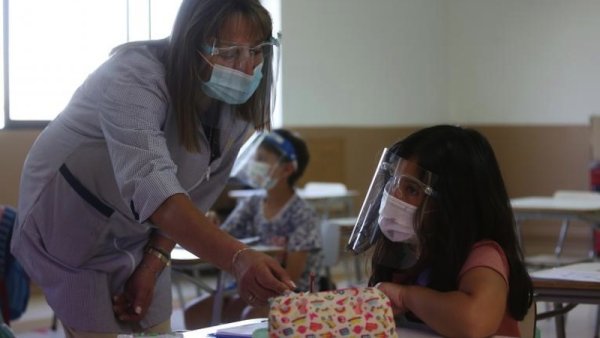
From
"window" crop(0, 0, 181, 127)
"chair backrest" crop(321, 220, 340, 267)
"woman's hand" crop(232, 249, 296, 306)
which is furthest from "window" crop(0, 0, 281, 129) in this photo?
"woman's hand" crop(232, 249, 296, 306)

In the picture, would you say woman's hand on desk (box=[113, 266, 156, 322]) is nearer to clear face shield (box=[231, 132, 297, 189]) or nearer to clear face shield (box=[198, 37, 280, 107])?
clear face shield (box=[198, 37, 280, 107])

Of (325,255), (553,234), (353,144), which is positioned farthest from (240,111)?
(553,234)

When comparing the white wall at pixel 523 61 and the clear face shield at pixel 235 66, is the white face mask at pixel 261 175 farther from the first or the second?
the white wall at pixel 523 61

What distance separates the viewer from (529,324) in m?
1.90

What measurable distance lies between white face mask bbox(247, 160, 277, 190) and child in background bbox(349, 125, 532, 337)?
237 cm

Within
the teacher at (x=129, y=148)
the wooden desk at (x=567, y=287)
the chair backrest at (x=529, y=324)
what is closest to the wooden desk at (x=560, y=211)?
the wooden desk at (x=567, y=287)

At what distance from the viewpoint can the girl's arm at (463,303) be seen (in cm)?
172

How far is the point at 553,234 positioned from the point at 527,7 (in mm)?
2164

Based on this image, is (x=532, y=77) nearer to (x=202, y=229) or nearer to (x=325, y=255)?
(x=325, y=255)

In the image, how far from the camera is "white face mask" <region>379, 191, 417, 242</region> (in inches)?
74.5

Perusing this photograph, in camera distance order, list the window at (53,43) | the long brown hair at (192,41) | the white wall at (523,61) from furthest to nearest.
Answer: the white wall at (523,61), the window at (53,43), the long brown hair at (192,41)

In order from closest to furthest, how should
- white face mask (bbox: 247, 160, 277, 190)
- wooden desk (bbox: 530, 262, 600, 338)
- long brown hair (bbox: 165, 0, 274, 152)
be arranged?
1. long brown hair (bbox: 165, 0, 274, 152)
2. wooden desk (bbox: 530, 262, 600, 338)
3. white face mask (bbox: 247, 160, 277, 190)

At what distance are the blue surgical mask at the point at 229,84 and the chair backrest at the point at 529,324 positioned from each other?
0.72m

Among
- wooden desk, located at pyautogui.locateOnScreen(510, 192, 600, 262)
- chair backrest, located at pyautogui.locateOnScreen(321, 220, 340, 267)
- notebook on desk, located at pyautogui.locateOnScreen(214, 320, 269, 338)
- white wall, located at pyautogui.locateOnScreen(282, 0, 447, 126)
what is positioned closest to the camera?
notebook on desk, located at pyautogui.locateOnScreen(214, 320, 269, 338)
